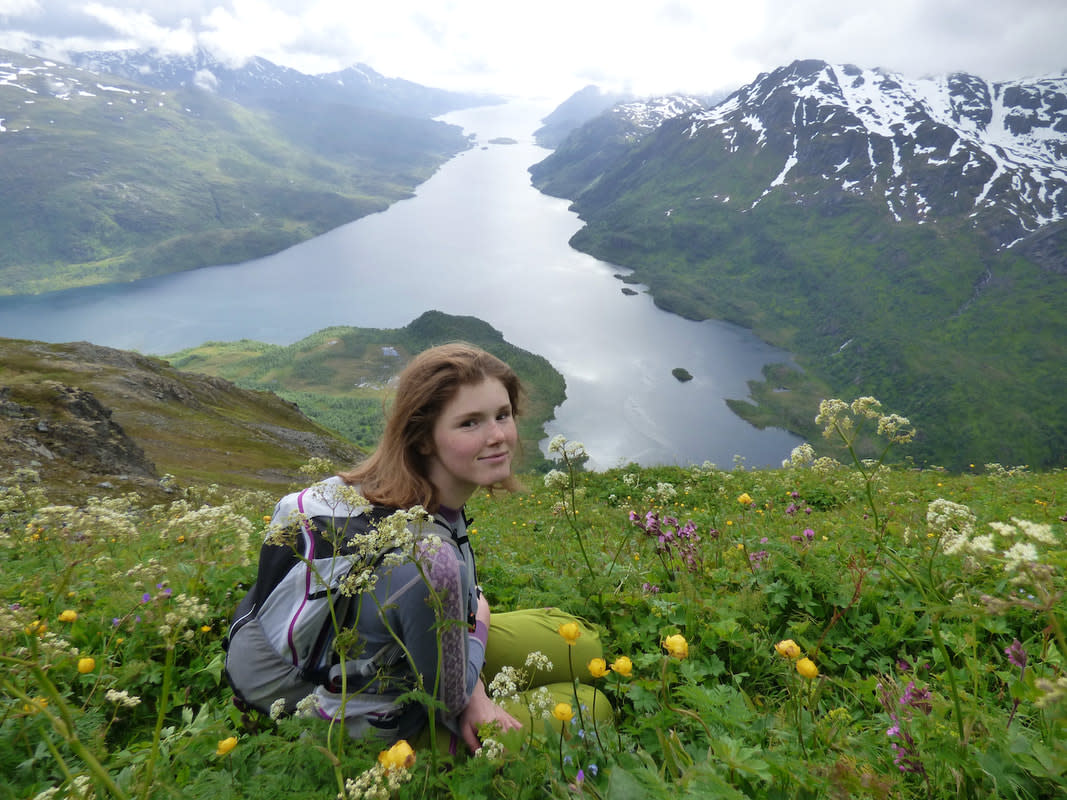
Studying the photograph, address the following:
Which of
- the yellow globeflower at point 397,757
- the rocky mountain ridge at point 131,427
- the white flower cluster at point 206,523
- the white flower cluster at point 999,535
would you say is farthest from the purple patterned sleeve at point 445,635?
the rocky mountain ridge at point 131,427

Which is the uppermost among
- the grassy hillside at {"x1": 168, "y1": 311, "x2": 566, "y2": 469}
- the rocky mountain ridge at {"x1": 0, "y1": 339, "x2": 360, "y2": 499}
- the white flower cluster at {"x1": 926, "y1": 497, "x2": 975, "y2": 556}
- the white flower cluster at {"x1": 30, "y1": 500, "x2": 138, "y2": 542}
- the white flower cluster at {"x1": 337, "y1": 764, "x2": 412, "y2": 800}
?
the white flower cluster at {"x1": 926, "y1": 497, "x2": 975, "y2": 556}

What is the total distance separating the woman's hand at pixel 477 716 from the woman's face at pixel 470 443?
3.95 feet

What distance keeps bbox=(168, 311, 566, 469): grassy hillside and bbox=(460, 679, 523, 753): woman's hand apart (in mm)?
98401

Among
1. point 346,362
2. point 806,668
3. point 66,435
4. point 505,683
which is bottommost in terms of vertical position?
point 346,362

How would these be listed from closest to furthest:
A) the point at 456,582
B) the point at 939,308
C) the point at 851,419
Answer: the point at 456,582
the point at 851,419
the point at 939,308

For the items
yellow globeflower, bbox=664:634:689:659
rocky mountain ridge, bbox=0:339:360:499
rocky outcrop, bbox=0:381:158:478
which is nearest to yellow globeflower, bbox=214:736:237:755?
yellow globeflower, bbox=664:634:689:659

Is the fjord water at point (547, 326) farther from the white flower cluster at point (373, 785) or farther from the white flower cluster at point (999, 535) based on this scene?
the white flower cluster at point (373, 785)

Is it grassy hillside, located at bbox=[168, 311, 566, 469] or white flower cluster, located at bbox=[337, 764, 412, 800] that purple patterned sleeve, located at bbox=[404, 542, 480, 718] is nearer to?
white flower cluster, located at bbox=[337, 764, 412, 800]

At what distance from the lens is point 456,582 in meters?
2.50

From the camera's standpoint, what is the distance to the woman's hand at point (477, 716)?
2.84 m

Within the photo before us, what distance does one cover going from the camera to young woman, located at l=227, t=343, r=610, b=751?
8.70 ft

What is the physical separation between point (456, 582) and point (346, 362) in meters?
132

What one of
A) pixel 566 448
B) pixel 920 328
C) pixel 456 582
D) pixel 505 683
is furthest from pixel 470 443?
pixel 920 328

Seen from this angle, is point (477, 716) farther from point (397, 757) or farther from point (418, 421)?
point (418, 421)
